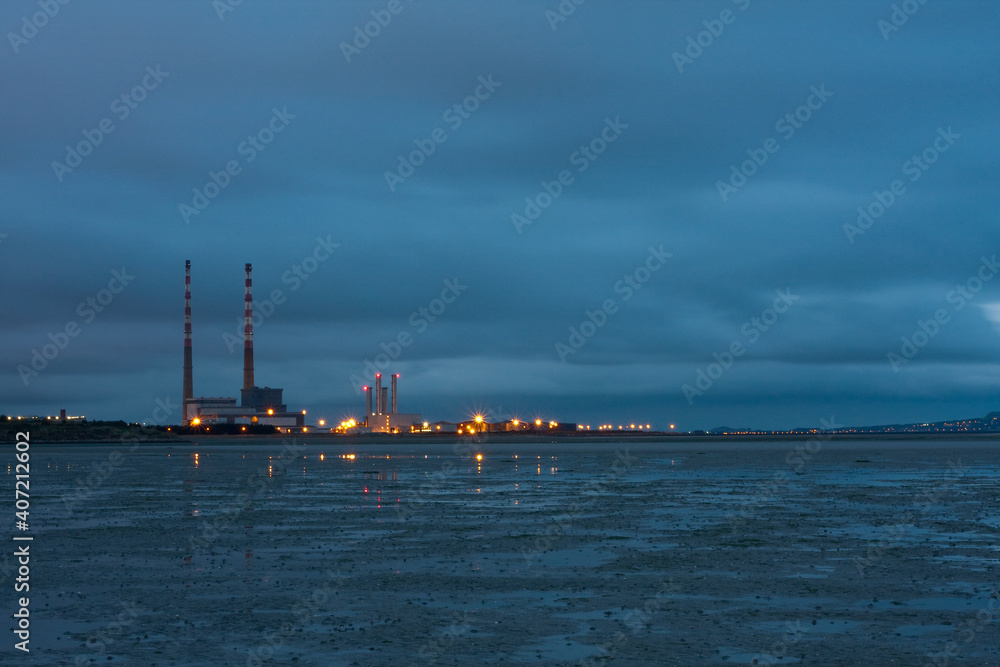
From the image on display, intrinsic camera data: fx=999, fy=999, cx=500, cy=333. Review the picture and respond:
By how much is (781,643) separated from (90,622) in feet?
36.4

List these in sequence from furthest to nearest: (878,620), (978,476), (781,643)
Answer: (978,476) → (878,620) → (781,643)

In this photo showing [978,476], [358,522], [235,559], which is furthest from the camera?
[978,476]

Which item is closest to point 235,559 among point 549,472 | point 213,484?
point 213,484

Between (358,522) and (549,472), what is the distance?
109 feet

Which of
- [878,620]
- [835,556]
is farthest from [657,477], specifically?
[878,620]

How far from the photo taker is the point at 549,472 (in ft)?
209

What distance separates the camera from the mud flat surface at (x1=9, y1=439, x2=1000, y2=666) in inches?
582

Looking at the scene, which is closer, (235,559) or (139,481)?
(235,559)

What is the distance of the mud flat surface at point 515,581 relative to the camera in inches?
582

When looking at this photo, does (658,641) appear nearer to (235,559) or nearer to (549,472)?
(235,559)

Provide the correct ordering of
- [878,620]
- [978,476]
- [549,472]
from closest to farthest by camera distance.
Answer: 1. [878,620]
2. [978,476]
3. [549,472]

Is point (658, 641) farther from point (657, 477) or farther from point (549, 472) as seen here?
point (549, 472)

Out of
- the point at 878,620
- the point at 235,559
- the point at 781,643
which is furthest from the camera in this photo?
the point at 235,559

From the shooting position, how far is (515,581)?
20406 mm
